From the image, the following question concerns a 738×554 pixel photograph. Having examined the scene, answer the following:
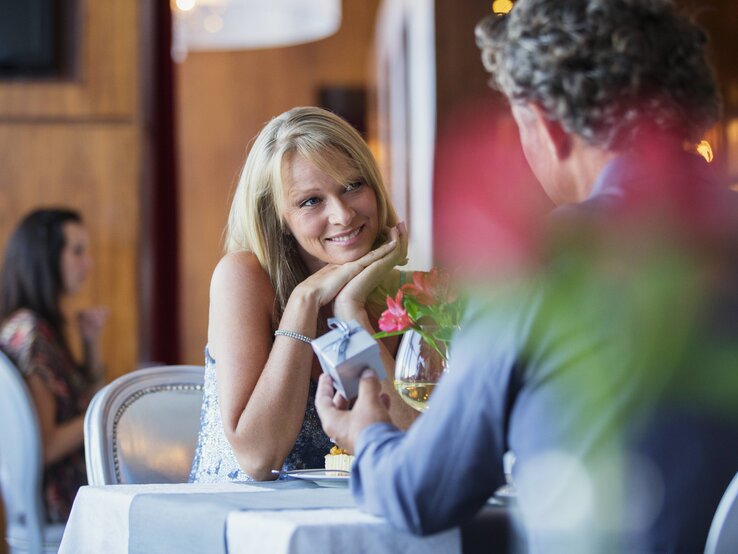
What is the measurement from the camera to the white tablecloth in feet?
3.69

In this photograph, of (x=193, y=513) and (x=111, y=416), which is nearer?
(x=193, y=513)

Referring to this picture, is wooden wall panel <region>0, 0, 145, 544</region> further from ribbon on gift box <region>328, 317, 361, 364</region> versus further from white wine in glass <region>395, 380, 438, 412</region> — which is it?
ribbon on gift box <region>328, 317, 361, 364</region>

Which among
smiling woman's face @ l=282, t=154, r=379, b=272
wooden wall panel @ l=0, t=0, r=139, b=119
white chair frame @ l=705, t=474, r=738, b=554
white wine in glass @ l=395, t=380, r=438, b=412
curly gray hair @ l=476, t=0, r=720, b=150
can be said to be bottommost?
white chair frame @ l=705, t=474, r=738, b=554

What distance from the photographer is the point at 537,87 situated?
46.8 inches

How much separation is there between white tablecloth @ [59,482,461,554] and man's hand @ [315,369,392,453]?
0.27 feet

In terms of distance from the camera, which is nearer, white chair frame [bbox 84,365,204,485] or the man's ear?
the man's ear

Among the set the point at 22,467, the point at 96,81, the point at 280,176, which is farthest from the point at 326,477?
the point at 96,81

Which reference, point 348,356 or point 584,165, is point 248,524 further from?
point 584,165

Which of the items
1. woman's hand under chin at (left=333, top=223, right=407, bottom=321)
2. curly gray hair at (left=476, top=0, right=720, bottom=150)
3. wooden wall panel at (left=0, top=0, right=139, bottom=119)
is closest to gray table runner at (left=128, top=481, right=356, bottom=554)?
curly gray hair at (left=476, top=0, right=720, bottom=150)

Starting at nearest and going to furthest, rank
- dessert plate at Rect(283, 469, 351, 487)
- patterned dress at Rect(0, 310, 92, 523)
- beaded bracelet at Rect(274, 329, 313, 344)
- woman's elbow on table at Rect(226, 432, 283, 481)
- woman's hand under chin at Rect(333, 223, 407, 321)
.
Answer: dessert plate at Rect(283, 469, 351, 487)
woman's elbow on table at Rect(226, 432, 283, 481)
beaded bracelet at Rect(274, 329, 313, 344)
woman's hand under chin at Rect(333, 223, 407, 321)
patterned dress at Rect(0, 310, 92, 523)

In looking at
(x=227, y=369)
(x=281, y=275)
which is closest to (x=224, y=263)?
(x=281, y=275)

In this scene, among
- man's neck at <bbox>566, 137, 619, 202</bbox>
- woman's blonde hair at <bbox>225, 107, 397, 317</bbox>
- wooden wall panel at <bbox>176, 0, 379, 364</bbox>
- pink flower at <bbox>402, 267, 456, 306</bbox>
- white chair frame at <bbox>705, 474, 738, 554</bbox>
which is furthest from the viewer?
wooden wall panel at <bbox>176, 0, 379, 364</bbox>

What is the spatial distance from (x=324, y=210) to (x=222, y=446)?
1.59ft

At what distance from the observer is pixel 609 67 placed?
1.15 m
